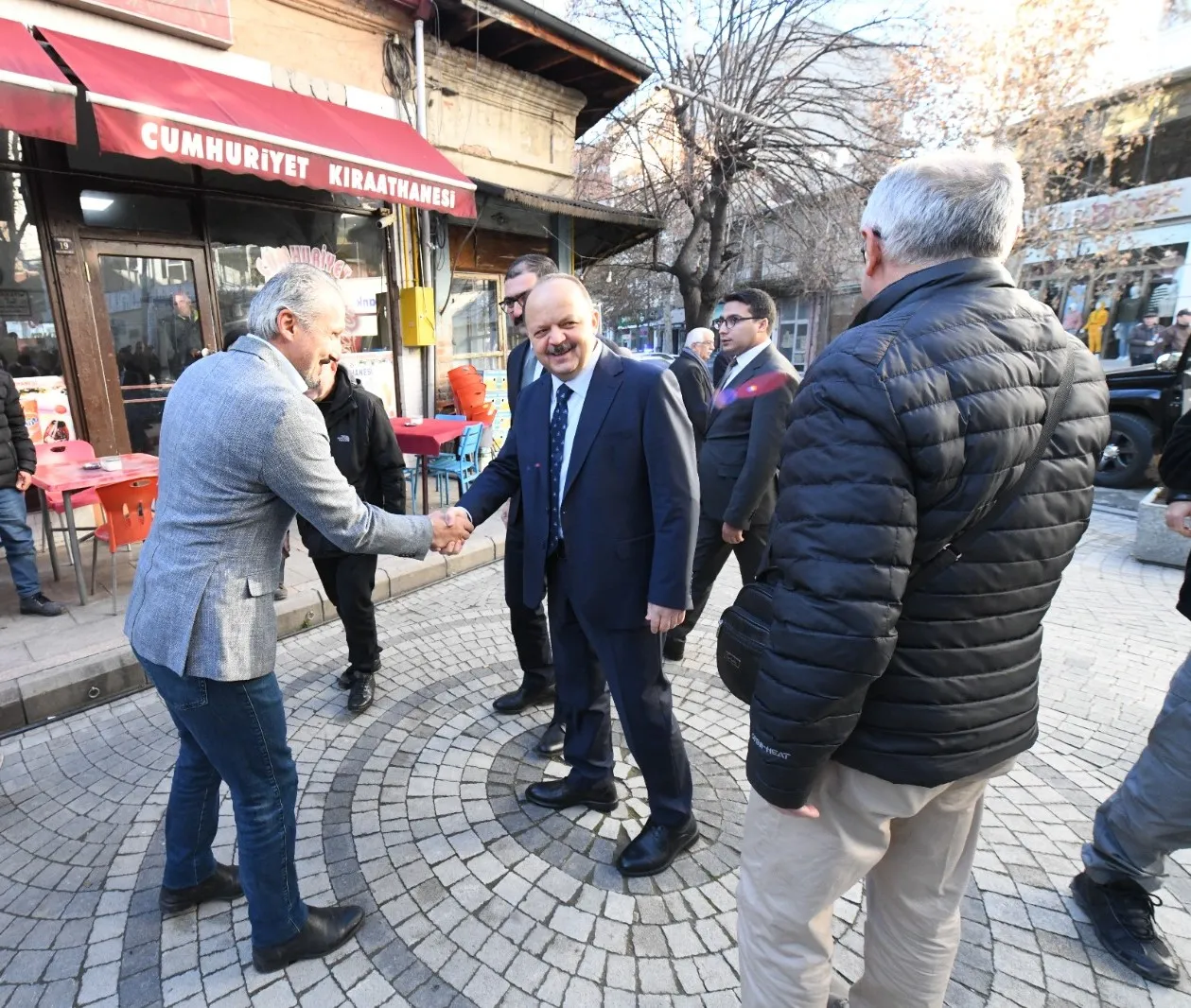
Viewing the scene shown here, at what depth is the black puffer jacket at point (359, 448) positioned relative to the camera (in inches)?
131

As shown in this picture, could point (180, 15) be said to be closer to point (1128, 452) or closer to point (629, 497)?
point (629, 497)

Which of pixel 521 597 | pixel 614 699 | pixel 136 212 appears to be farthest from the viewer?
pixel 136 212

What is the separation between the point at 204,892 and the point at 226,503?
57.1 inches

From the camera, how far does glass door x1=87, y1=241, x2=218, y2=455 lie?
5.80 meters

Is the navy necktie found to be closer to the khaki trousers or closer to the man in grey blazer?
the man in grey blazer

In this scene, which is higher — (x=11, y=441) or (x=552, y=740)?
(x=11, y=441)

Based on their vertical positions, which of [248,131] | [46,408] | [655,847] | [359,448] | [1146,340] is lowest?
[655,847]

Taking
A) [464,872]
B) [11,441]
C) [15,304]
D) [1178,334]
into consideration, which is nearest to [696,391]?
[464,872]

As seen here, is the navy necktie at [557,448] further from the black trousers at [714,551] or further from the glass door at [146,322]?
the glass door at [146,322]

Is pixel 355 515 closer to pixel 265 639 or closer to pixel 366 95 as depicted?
pixel 265 639

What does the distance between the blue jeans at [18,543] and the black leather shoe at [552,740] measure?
3.68 metres

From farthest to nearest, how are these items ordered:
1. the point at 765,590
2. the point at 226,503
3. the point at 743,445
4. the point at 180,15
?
the point at 180,15
the point at 743,445
the point at 226,503
the point at 765,590

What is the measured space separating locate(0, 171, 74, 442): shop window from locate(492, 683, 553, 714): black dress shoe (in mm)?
4928

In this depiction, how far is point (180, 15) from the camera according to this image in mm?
5680
